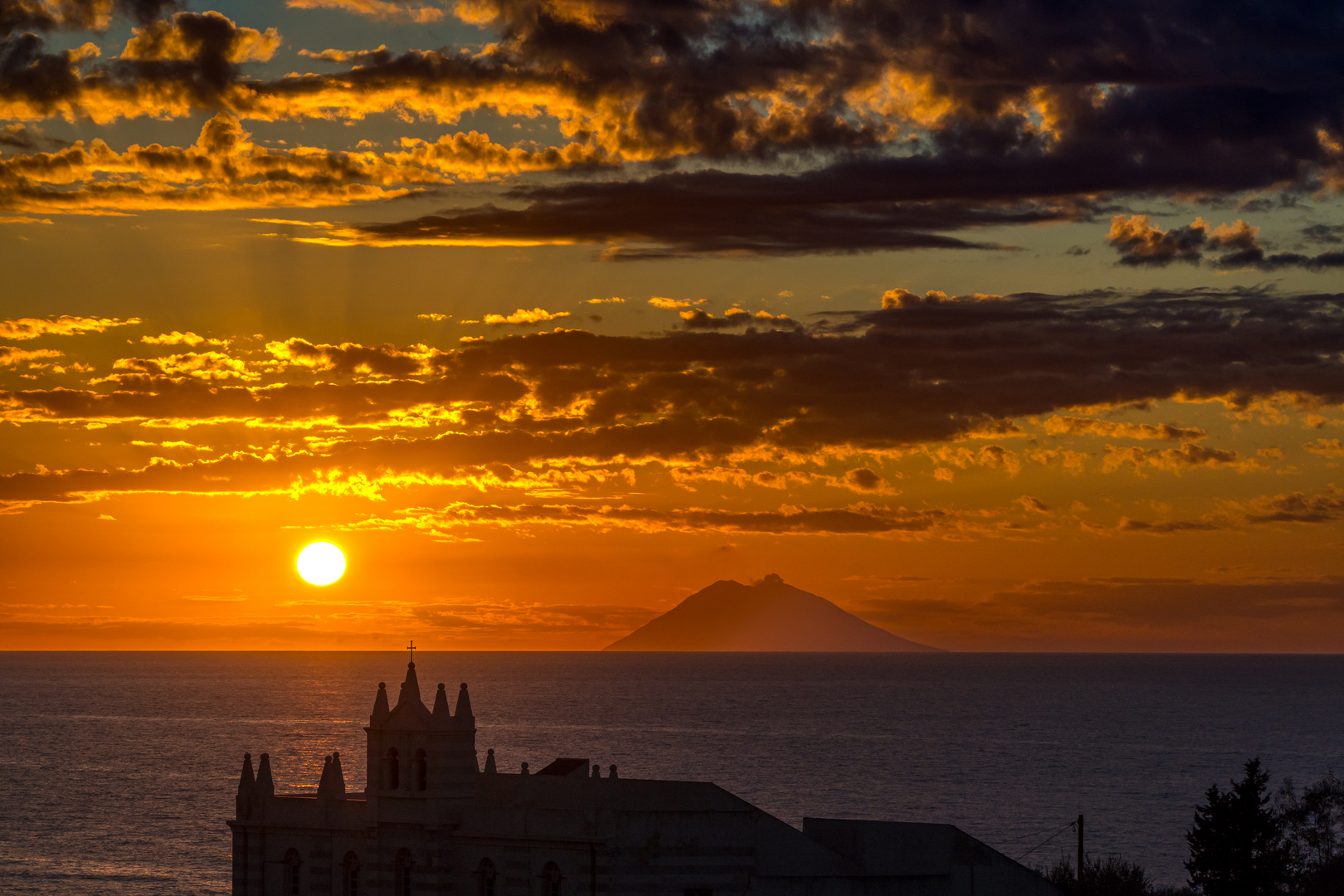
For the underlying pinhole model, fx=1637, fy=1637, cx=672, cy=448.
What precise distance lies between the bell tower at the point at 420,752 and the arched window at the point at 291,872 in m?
5.04

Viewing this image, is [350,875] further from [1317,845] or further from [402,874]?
[1317,845]

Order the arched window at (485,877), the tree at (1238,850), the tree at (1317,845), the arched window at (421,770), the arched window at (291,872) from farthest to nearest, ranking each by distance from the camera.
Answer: the tree at (1317,845)
the tree at (1238,850)
the arched window at (291,872)
the arched window at (421,770)
the arched window at (485,877)

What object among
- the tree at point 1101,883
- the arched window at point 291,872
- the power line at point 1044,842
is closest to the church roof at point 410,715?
the arched window at point 291,872

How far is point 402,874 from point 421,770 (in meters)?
3.72

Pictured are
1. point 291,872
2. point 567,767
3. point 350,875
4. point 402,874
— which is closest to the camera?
point 402,874

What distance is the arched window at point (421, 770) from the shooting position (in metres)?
58.1

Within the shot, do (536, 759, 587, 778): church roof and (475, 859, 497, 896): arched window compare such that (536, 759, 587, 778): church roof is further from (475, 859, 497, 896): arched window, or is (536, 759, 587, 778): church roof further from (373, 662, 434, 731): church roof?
(475, 859, 497, 896): arched window

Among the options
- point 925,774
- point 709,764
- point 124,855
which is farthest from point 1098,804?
point 124,855

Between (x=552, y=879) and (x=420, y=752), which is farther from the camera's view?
(x=420, y=752)

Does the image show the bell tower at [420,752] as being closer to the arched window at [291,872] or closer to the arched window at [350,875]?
the arched window at [350,875]

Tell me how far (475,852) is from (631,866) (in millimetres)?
5973

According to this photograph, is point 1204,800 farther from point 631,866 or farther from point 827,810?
point 631,866

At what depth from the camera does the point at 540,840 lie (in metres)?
54.5

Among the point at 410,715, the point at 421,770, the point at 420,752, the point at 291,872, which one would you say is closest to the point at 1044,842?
the point at 291,872
